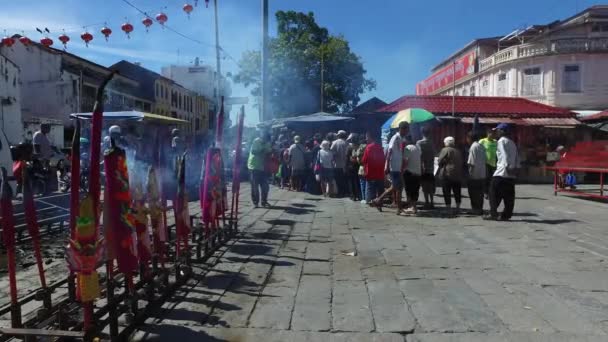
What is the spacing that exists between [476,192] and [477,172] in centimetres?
54

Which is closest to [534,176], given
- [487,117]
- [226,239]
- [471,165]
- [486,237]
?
[487,117]

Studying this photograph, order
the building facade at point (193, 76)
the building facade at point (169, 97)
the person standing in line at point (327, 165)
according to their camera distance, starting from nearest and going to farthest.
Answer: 1. the person standing in line at point (327, 165)
2. the building facade at point (169, 97)
3. the building facade at point (193, 76)

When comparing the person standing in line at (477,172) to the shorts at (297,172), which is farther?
the shorts at (297,172)

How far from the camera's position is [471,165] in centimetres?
980

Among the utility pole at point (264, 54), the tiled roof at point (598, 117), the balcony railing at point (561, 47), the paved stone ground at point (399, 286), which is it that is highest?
the balcony railing at point (561, 47)

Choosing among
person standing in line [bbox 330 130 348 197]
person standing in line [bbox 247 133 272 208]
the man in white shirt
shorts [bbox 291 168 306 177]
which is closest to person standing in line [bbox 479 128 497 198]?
person standing in line [bbox 330 130 348 197]

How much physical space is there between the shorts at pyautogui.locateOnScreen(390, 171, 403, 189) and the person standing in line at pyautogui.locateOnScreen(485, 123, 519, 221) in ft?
5.46

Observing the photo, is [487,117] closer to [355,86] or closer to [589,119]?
[589,119]

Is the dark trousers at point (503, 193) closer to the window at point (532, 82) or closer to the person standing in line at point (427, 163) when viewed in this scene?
the person standing in line at point (427, 163)

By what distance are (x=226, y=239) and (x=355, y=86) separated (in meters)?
36.9

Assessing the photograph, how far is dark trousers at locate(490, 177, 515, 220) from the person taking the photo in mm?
9000

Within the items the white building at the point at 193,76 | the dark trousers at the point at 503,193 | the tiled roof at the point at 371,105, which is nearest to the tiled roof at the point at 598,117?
the tiled roof at the point at 371,105

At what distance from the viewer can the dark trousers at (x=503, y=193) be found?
9.00 m

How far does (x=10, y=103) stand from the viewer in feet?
74.5
